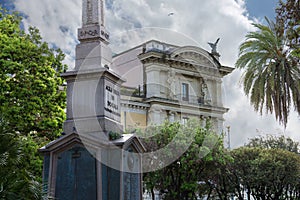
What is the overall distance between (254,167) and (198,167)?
5.45 metres

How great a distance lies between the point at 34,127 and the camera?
19109 millimetres

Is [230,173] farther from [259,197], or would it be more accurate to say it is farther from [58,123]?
[58,123]

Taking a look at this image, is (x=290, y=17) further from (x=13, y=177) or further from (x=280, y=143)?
(x=280, y=143)

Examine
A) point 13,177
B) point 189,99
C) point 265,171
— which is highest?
point 189,99

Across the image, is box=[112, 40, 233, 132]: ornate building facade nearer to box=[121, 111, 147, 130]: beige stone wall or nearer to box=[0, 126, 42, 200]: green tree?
box=[121, 111, 147, 130]: beige stone wall

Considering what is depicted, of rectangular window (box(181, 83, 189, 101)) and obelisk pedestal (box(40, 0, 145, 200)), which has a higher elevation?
rectangular window (box(181, 83, 189, 101))

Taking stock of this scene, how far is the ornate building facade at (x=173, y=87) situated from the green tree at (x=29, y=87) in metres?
12.2

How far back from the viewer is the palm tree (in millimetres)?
20422

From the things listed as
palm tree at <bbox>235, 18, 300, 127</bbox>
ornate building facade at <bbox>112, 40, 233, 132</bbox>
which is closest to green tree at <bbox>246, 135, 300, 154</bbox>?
ornate building facade at <bbox>112, 40, 233, 132</bbox>

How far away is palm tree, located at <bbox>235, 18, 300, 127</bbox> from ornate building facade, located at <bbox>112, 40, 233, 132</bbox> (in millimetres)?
11891

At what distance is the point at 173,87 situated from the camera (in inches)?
1431

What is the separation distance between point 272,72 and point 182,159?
18.2 feet

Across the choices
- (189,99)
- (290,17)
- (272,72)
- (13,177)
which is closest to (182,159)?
(272,72)

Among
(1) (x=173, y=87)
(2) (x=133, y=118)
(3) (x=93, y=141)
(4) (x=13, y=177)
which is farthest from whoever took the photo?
(1) (x=173, y=87)
